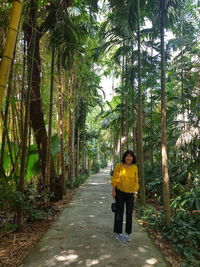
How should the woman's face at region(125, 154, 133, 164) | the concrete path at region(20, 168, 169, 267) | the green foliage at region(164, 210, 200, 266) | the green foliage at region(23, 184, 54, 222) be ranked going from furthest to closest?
the green foliage at region(23, 184, 54, 222), the woman's face at region(125, 154, 133, 164), the green foliage at region(164, 210, 200, 266), the concrete path at region(20, 168, 169, 267)

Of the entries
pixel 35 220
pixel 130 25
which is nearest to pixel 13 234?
pixel 35 220

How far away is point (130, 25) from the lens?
6.15 meters

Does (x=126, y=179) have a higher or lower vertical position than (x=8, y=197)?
higher

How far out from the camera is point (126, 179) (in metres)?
3.97

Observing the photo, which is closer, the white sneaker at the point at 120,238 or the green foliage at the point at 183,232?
the green foliage at the point at 183,232

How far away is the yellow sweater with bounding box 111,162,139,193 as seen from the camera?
3.97 m

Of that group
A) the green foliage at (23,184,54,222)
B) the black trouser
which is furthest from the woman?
the green foliage at (23,184,54,222)

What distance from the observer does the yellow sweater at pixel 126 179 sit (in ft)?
13.0

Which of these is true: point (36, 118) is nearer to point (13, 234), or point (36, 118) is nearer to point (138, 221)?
point (13, 234)

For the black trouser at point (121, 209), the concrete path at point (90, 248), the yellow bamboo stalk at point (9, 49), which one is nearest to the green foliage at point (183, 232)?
the concrete path at point (90, 248)

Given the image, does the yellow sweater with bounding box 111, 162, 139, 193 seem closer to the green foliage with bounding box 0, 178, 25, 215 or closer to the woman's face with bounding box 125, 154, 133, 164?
the woman's face with bounding box 125, 154, 133, 164

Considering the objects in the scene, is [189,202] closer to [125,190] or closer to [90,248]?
[125,190]

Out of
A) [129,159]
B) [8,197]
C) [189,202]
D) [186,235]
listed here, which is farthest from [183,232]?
[8,197]

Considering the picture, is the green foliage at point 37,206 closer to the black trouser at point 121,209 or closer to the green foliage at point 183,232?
the black trouser at point 121,209
